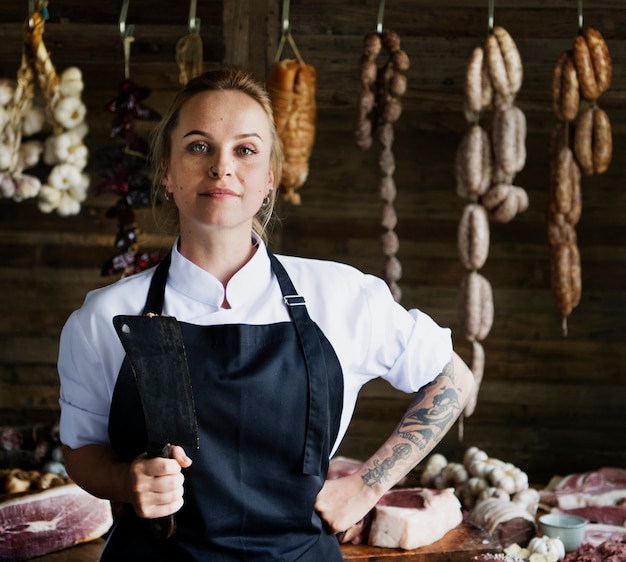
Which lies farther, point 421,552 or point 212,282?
point 421,552

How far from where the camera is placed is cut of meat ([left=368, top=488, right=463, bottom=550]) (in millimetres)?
2908

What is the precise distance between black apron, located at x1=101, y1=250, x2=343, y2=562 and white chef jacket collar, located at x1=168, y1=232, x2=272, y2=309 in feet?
0.19

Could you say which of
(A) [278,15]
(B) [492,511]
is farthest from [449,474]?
(A) [278,15]

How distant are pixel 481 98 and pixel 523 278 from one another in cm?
141

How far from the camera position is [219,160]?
79.2 inches

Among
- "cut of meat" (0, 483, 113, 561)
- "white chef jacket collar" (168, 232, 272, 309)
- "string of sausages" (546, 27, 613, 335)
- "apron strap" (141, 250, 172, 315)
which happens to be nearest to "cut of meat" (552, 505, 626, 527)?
"string of sausages" (546, 27, 613, 335)

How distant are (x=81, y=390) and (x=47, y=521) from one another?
3.95ft

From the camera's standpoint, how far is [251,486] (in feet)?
6.64

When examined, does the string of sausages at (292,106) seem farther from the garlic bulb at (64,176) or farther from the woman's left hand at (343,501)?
the woman's left hand at (343,501)

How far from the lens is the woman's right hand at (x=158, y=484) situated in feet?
5.87

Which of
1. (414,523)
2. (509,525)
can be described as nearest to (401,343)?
(414,523)

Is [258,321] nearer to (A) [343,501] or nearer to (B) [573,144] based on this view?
(A) [343,501]

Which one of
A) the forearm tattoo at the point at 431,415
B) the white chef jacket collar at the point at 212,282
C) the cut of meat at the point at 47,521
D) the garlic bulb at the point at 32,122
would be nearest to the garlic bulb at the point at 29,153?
the garlic bulb at the point at 32,122

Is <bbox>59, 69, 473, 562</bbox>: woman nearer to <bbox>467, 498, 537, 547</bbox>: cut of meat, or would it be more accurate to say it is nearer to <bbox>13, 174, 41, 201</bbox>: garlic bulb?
<bbox>467, 498, 537, 547</bbox>: cut of meat
